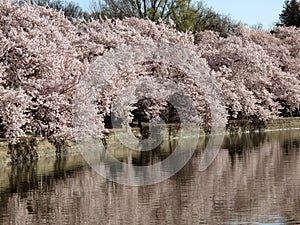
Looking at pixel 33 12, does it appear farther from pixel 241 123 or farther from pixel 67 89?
pixel 241 123

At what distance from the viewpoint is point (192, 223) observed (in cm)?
1545

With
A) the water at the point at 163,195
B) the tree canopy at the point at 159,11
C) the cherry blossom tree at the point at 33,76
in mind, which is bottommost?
the water at the point at 163,195

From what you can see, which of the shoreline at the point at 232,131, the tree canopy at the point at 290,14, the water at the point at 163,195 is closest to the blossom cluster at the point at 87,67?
the shoreline at the point at 232,131

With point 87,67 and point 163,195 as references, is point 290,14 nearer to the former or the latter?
point 87,67

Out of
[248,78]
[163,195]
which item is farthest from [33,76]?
[248,78]

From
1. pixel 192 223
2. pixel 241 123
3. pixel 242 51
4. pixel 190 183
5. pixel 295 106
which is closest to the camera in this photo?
pixel 192 223

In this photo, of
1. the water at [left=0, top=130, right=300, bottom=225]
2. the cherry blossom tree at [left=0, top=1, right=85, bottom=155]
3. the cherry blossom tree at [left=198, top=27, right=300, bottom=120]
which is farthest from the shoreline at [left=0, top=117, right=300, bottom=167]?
the water at [left=0, top=130, right=300, bottom=225]

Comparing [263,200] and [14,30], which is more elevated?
[14,30]

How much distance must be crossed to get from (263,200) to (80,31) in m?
27.2

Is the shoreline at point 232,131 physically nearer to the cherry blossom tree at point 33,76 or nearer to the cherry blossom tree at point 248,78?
the cherry blossom tree at point 33,76

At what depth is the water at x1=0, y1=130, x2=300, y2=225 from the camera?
16312mm

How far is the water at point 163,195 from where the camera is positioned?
642 inches

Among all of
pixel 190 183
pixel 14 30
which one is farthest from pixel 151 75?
pixel 190 183

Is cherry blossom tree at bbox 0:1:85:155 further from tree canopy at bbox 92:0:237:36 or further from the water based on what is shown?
tree canopy at bbox 92:0:237:36
